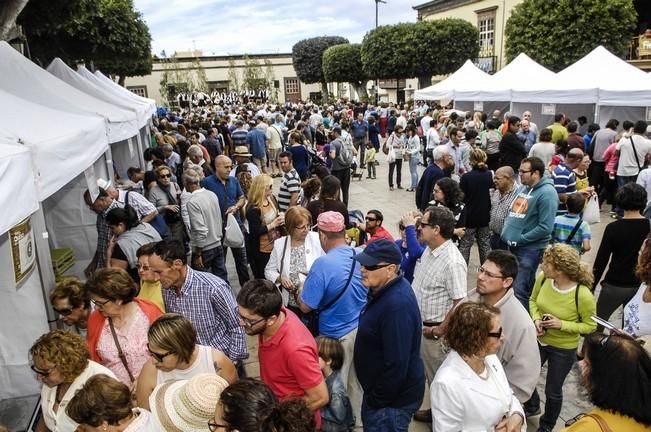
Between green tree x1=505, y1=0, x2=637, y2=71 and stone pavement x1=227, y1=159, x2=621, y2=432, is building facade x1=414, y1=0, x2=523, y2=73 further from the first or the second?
stone pavement x1=227, y1=159, x2=621, y2=432

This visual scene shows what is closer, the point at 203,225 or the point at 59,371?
the point at 59,371

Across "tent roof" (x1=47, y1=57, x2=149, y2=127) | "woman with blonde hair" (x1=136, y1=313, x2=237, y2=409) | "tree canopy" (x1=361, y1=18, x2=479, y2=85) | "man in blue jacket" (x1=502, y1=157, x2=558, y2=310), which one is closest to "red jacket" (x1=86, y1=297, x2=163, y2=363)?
"woman with blonde hair" (x1=136, y1=313, x2=237, y2=409)

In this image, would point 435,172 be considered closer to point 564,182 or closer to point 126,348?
point 564,182

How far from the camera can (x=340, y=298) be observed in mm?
3186

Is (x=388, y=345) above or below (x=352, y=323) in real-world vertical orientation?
above


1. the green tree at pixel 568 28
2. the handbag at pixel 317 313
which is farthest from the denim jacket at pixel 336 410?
the green tree at pixel 568 28

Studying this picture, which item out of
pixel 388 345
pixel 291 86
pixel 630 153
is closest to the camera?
pixel 388 345

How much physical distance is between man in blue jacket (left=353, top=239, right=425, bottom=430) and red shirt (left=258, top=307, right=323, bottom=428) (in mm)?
318

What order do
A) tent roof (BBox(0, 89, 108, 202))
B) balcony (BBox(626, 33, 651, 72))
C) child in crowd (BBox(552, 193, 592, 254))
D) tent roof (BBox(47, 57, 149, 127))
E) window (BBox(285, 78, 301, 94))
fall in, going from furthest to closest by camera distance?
window (BBox(285, 78, 301, 94)) < balcony (BBox(626, 33, 651, 72)) < tent roof (BBox(47, 57, 149, 127)) < child in crowd (BBox(552, 193, 592, 254)) < tent roof (BBox(0, 89, 108, 202))

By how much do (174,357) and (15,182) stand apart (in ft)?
5.16

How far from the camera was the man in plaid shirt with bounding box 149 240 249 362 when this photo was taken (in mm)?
3035

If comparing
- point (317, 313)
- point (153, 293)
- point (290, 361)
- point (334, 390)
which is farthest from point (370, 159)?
point (290, 361)

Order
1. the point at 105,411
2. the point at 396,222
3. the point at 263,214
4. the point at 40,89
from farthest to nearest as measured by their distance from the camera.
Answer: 1. the point at 396,222
2. the point at 40,89
3. the point at 263,214
4. the point at 105,411

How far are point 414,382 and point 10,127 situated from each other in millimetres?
3544
